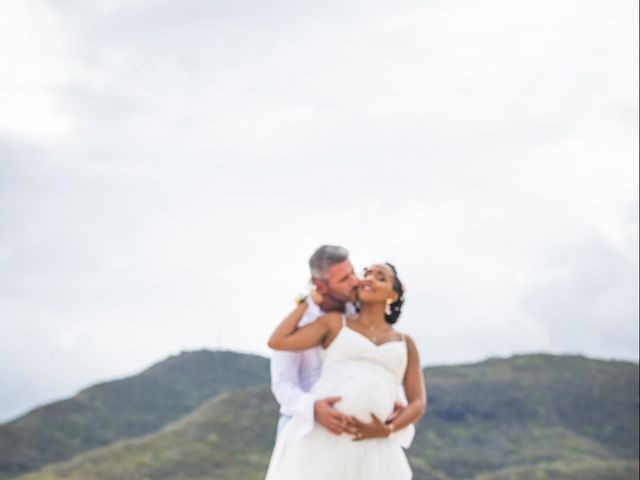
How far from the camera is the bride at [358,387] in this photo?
7758 millimetres

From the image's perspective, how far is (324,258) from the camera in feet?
25.2

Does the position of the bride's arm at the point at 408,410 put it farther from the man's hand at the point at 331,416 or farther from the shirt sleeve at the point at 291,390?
the shirt sleeve at the point at 291,390

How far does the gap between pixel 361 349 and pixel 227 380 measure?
9372 cm

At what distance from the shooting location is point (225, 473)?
191ft

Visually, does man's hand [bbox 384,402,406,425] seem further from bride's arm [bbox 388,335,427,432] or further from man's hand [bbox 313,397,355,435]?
man's hand [bbox 313,397,355,435]

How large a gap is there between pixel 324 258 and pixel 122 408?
79.1 metres

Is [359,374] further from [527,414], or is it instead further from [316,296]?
[527,414]

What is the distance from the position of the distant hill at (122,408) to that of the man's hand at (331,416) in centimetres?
6640

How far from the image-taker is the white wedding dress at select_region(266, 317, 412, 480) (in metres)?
7.75

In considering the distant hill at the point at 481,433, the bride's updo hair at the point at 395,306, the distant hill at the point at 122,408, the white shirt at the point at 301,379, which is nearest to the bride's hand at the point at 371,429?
the white shirt at the point at 301,379

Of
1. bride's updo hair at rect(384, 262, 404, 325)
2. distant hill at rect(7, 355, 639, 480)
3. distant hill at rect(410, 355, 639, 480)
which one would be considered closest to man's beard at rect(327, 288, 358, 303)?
bride's updo hair at rect(384, 262, 404, 325)

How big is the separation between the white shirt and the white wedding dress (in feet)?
0.38

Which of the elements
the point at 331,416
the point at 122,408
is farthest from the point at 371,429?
the point at 122,408

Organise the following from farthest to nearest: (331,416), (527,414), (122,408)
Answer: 1. (122,408)
2. (527,414)
3. (331,416)
